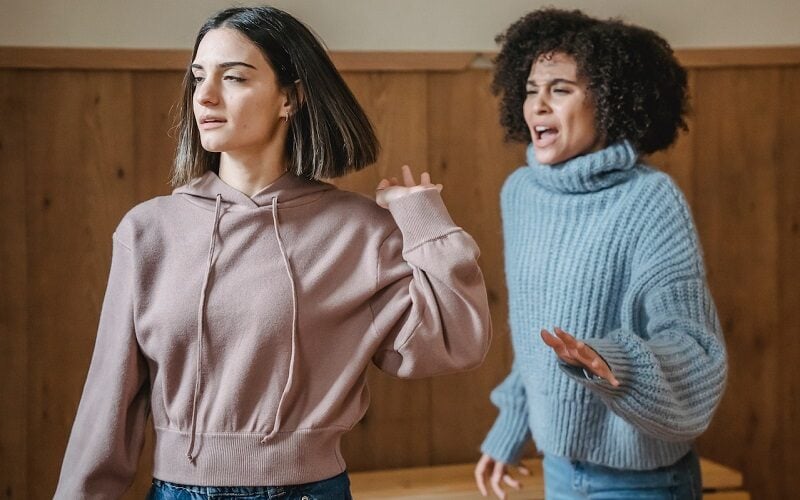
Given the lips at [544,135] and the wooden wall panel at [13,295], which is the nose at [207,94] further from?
the wooden wall panel at [13,295]

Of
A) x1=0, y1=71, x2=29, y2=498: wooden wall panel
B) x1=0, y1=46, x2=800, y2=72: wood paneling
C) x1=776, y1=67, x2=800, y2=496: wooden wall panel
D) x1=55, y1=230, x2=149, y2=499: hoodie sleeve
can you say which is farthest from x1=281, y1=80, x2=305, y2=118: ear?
x1=776, y1=67, x2=800, y2=496: wooden wall panel

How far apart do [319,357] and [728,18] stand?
200cm

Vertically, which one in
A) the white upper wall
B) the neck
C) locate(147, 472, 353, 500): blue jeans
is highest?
the white upper wall

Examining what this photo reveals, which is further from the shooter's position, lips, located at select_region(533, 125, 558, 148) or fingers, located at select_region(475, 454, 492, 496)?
fingers, located at select_region(475, 454, 492, 496)

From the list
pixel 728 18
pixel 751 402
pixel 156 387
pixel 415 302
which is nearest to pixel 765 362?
pixel 751 402

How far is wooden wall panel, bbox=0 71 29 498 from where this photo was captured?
2.40 metres

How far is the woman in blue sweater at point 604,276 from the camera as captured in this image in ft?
5.06

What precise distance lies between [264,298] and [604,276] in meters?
0.69

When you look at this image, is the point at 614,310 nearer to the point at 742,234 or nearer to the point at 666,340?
the point at 666,340

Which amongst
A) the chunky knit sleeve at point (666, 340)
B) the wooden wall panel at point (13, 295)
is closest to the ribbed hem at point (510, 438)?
the chunky knit sleeve at point (666, 340)

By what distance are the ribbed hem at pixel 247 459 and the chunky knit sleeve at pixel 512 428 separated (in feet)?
2.47

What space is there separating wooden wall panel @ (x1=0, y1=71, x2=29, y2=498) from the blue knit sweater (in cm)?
125

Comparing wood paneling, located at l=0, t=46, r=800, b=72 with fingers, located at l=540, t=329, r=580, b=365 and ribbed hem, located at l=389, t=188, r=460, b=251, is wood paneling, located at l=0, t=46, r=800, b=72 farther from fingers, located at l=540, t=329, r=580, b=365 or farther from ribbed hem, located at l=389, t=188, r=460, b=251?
fingers, located at l=540, t=329, r=580, b=365

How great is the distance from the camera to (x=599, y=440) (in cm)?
174
